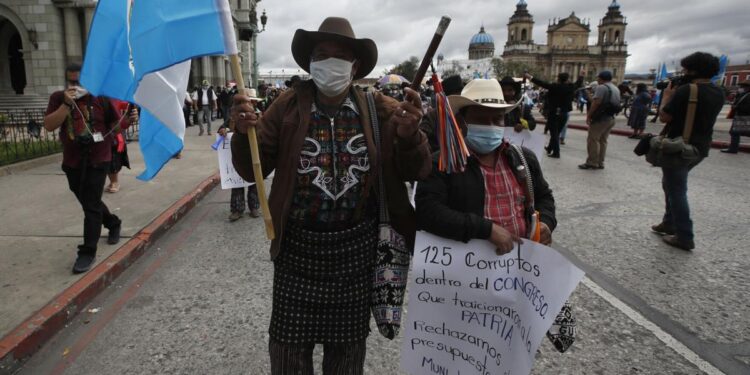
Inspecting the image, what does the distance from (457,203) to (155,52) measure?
152 centimetres

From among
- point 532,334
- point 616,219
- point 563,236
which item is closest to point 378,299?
point 532,334

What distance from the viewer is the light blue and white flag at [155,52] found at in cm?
202

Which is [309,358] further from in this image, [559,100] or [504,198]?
[559,100]

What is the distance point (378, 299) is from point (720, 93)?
14.9 ft

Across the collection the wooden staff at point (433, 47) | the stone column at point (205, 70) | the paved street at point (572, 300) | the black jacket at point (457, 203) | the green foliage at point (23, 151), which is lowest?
the paved street at point (572, 300)

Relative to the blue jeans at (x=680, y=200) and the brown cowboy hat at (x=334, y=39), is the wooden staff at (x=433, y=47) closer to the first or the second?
the brown cowboy hat at (x=334, y=39)

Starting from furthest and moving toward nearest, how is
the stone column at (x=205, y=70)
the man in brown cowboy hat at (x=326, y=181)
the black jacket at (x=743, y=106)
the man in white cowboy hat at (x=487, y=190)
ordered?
the stone column at (x=205, y=70) → the black jacket at (x=743, y=106) → the man in white cowboy hat at (x=487, y=190) → the man in brown cowboy hat at (x=326, y=181)

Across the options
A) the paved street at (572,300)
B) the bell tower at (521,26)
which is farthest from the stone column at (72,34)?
Answer: the bell tower at (521,26)

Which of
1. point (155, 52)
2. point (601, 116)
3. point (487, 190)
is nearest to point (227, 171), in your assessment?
point (155, 52)

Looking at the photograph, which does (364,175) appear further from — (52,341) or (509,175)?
(52,341)

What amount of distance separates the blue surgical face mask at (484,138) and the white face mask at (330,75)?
69cm

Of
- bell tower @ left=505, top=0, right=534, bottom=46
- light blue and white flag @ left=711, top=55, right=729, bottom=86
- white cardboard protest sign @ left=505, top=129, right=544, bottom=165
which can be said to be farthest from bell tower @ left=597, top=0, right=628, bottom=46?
white cardboard protest sign @ left=505, top=129, right=544, bottom=165

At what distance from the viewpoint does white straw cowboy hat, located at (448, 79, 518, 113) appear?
230 centimetres

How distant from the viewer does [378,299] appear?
2236 mm
